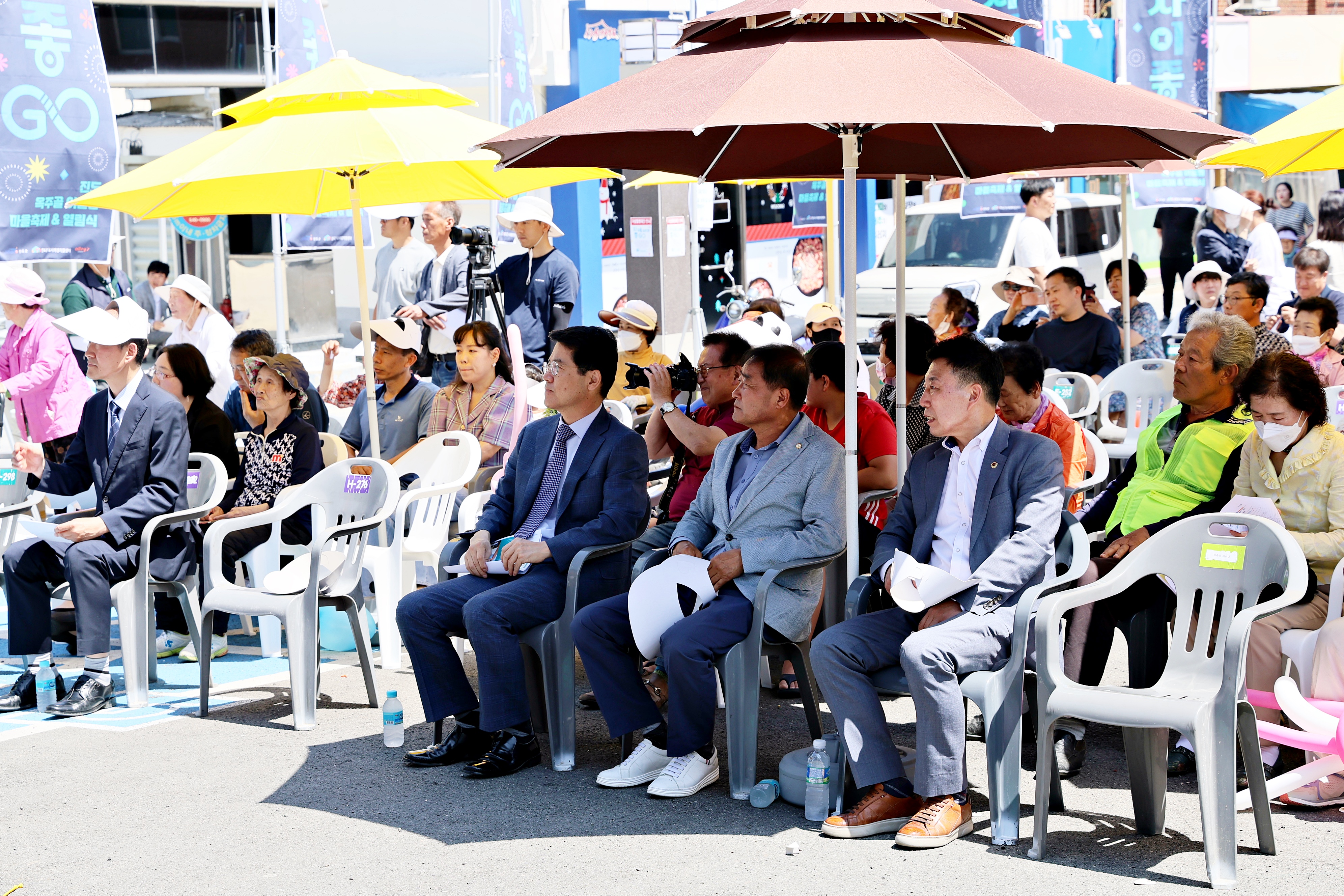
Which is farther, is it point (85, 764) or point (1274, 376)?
point (85, 764)

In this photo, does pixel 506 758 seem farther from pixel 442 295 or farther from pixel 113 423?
pixel 442 295

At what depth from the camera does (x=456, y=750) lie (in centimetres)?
512

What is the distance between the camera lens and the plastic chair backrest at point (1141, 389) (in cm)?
833

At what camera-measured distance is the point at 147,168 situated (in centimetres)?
658

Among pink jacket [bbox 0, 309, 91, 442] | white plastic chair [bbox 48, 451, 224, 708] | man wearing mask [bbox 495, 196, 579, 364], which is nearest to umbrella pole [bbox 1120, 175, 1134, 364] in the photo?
man wearing mask [bbox 495, 196, 579, 364]

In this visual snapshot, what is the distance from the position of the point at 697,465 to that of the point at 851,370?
142 centimetres

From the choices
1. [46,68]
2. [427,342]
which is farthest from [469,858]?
[46,68]

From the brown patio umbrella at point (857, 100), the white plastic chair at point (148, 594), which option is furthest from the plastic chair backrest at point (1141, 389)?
the white plastic chair at point (148, 594)

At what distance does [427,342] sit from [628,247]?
5.84 metres

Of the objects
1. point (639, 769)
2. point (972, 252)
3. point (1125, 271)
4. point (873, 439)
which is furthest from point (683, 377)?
point (972, 252)

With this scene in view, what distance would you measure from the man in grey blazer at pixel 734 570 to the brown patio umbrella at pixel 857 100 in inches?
6.1

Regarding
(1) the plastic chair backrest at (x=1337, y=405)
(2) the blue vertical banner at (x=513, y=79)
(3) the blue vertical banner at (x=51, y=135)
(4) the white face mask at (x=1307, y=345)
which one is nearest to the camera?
(1) the plastic chair backrest at (x=1337, y=405)

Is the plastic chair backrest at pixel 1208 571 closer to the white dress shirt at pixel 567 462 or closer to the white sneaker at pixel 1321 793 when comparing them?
the white sneaker at pixel 1321 793

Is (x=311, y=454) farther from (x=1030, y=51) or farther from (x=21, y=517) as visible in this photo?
(x=1030, y=51)
